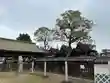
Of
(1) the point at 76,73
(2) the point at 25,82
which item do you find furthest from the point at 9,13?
(1) the point at 76,73

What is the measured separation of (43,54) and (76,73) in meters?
5.86

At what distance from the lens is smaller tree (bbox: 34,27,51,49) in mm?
29250

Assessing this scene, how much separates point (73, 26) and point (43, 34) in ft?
19.7

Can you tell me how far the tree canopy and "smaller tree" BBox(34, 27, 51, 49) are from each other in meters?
2.88

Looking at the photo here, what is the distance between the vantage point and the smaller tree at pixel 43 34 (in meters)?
29.2

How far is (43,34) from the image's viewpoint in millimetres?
29906

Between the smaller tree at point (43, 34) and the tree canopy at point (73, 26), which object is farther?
the smaller tree at point (43, 34)

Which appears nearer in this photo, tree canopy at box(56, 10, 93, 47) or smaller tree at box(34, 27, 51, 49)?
tree canopy at box(56, 10, 93, 47)

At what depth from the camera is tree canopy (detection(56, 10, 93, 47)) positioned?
25.8m

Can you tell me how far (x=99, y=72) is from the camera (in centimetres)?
908

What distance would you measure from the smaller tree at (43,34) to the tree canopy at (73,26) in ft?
9.44

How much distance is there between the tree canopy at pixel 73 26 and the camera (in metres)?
25.8

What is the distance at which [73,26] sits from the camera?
2641cm

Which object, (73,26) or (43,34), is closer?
(73,26)
